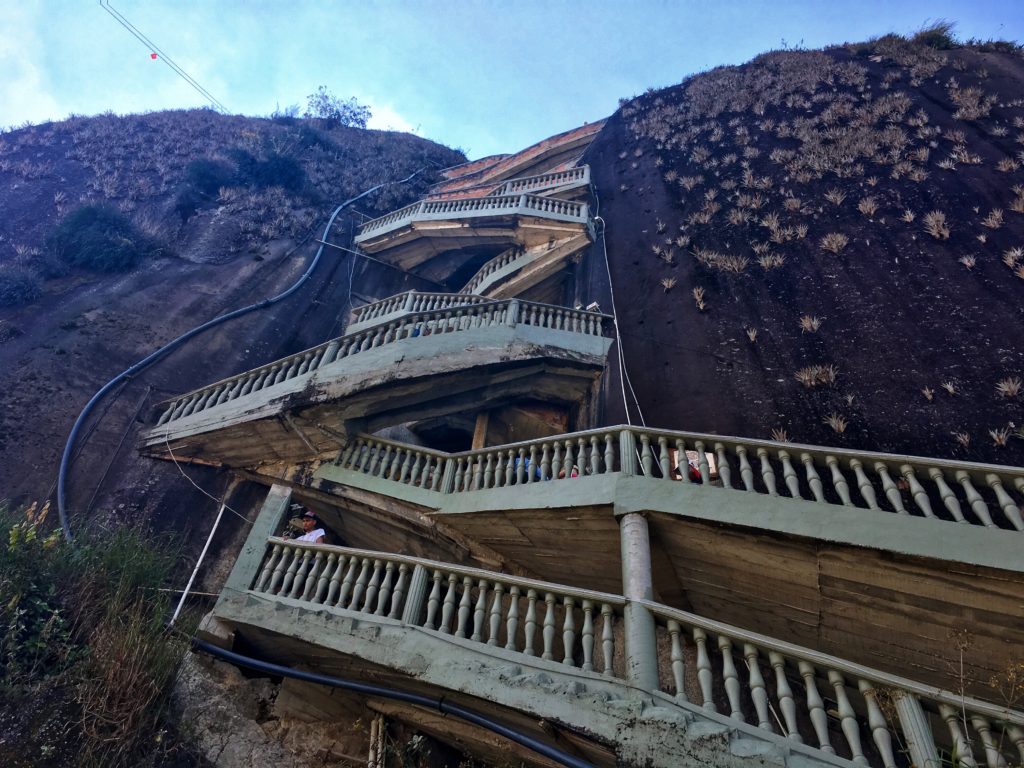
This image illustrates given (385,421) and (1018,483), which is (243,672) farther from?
(1018,483)

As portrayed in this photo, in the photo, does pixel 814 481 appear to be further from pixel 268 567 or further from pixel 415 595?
pixel 268 567

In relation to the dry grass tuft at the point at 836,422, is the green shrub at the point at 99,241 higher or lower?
higher

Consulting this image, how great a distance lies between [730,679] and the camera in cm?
433

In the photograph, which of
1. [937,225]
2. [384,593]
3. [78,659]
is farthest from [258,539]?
[937,225]

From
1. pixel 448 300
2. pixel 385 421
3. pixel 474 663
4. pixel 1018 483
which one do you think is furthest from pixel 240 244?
pixel 1018 483

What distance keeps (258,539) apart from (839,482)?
822 centimetres

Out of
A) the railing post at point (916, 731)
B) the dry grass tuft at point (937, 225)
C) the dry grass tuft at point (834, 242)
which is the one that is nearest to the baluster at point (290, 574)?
the railing post at point (916, 731)

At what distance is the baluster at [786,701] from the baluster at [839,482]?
193 cm

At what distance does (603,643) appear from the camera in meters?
5.03

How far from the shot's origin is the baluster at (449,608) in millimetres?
5898

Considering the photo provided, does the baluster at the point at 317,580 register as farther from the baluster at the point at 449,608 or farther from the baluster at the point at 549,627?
the baluster at the point at 549,627

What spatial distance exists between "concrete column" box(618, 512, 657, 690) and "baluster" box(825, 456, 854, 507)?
6.79 feet

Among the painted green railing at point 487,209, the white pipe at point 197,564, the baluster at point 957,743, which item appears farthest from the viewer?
the painted green railing at point 487,209

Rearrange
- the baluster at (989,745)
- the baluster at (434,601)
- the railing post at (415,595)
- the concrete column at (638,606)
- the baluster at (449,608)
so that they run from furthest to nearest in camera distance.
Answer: the railing post at (415,595) → the baluster at (434,601) → the baluster at (449,608) → the concrete column at (638,606) → the baluster at (989,745)
